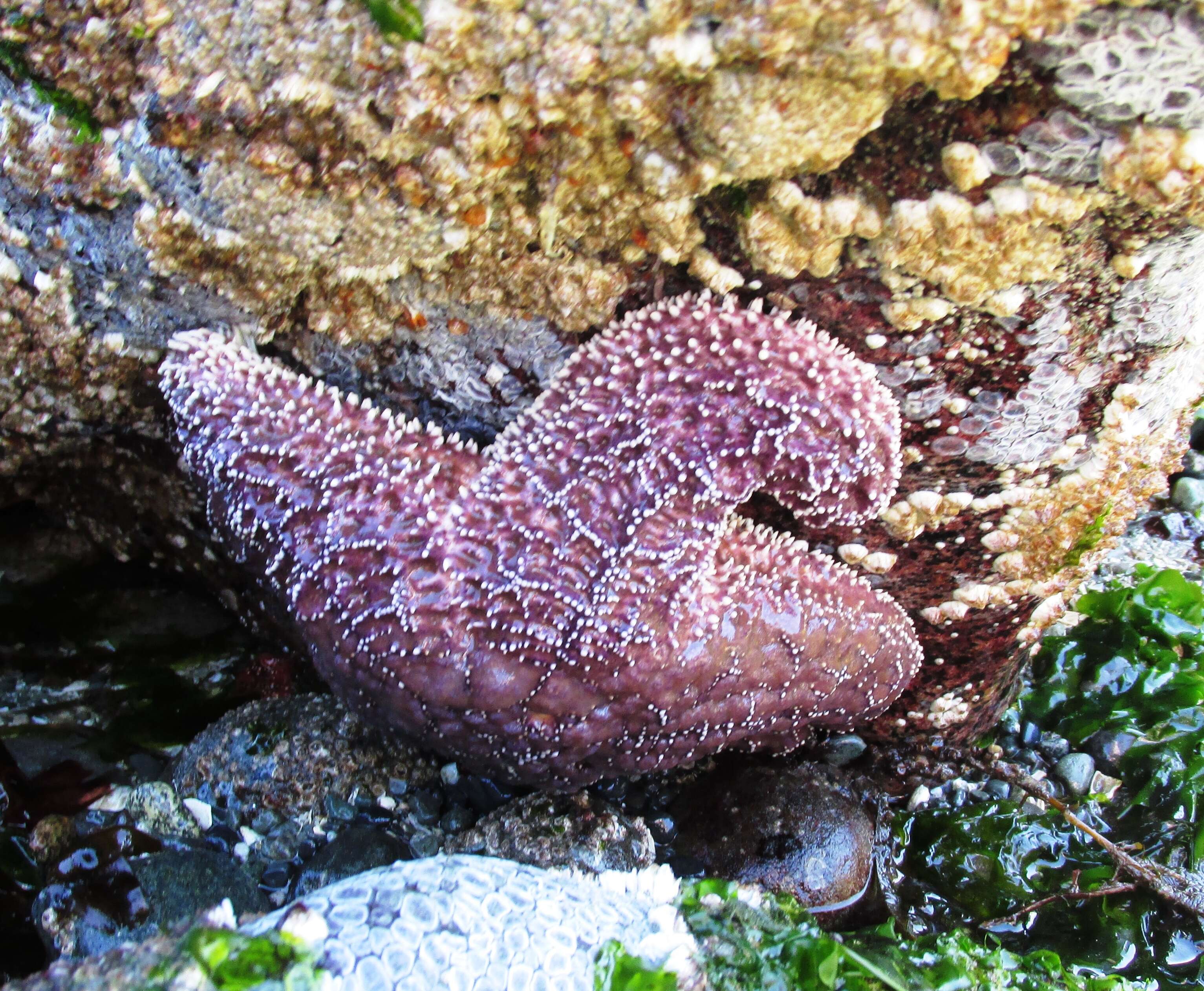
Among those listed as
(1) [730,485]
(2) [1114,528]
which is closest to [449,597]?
(1) [730,485]

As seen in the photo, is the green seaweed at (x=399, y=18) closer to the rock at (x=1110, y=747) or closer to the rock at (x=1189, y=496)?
the rock at (x=1110, y=747)

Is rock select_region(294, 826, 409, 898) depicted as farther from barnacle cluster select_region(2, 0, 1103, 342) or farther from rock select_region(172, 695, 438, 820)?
barnacle cluster select_region(2, 0, 1103, 342)

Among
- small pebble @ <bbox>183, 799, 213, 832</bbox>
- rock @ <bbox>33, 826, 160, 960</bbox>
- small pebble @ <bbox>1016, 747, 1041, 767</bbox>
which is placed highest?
rock @ <bbox>33, 826, 160, 960</bbox>

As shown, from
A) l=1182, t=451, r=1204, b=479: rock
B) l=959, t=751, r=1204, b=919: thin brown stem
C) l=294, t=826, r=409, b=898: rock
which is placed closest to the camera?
l=294, t=826, r=409, b=898: rock

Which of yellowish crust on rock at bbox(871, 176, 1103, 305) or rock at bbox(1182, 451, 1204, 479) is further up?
yellowish crust on rock at bbox(871, 176, 1103, 305)

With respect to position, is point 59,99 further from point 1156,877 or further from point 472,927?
point 1156,877

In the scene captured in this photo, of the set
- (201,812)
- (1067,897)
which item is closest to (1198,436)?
(1067,897)

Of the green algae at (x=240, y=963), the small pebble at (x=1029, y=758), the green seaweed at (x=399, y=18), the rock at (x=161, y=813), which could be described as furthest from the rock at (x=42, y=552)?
the small pebble at (x=1029, y=758)

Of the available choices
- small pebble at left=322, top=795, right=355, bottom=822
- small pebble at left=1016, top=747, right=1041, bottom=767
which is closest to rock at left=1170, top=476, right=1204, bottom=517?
small pebble at left=1016, top=747, right=1041, bottom=767
